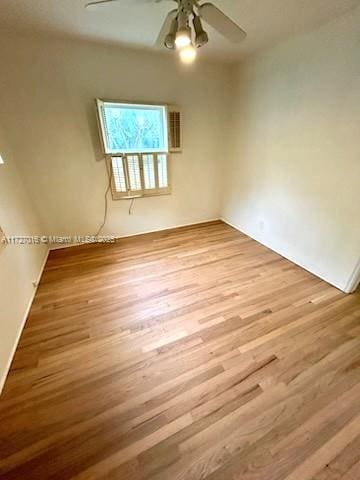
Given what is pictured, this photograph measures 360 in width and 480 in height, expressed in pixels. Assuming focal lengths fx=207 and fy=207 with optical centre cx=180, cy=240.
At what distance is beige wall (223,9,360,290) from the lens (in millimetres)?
1786

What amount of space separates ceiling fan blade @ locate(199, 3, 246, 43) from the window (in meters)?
1.43

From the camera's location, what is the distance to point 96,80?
7.67 feet

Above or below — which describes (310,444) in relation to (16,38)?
below

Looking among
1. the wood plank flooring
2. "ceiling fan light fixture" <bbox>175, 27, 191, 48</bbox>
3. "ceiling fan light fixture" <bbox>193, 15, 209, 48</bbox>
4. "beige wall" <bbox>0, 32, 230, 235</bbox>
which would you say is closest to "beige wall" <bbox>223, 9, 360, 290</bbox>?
the wood plank flooring

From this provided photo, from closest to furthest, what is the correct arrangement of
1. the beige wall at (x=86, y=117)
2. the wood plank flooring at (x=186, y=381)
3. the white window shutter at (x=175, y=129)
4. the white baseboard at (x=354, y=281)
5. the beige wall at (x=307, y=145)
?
the wood plank flooring at (x=186, y=381)
the beige wall at (x=307, y=145)
the white baseboard at (x=354, y=281)
the beige wall at (x=86, y=117)
the white window shutter at (x=175, y=129)

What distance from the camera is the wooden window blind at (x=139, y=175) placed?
2.76 metres

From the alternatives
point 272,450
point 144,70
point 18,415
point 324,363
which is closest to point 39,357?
point 18,415

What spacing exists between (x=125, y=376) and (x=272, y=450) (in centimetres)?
88

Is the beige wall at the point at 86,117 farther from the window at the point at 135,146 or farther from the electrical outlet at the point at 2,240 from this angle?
the electrical outlet at the point at 2,240

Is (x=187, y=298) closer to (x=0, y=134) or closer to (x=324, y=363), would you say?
(x=324, y=363)

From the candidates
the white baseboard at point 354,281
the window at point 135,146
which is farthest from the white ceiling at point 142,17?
the white baseboard at point 354,281

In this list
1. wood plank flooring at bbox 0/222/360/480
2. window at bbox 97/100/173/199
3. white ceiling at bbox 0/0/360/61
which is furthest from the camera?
window at bbox 97/100/173/199

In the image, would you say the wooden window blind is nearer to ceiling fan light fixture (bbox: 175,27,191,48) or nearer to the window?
the window

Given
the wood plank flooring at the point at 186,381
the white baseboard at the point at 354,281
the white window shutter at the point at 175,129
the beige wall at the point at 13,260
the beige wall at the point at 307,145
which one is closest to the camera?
the wood plank flooring at the point at 186,381
